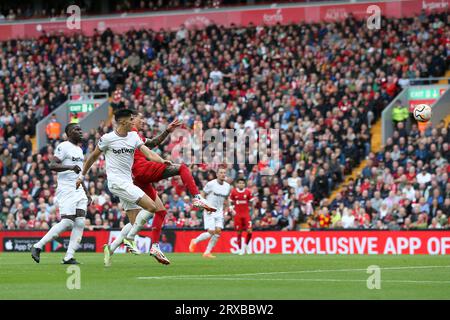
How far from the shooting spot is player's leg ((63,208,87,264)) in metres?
20.4

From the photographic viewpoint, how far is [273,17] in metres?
49.6

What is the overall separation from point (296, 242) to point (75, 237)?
12.8 meters

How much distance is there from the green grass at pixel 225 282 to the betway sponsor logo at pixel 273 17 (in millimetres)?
29706

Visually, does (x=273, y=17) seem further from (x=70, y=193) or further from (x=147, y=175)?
(x=147, y=175)

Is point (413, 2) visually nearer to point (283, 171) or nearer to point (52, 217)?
point (283, 171)

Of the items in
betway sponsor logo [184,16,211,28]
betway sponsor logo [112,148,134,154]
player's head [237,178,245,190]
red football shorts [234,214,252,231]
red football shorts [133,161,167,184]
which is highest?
betway sponsor logo [184,16,211,28]

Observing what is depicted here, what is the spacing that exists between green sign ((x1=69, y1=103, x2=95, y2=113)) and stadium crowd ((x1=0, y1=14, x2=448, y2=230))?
0.75m

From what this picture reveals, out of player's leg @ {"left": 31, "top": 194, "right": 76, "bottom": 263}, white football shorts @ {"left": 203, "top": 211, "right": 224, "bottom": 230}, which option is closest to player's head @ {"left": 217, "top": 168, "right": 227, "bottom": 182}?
white football shorts @ {"left": 203, "top": 211, "right": 224, "bottom": 230}

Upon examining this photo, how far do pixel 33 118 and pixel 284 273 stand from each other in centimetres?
3096

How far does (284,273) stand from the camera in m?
17.6

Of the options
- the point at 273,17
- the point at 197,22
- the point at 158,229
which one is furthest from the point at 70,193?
the point at 197,22

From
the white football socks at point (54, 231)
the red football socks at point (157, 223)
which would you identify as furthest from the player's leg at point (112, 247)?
the white football socks at point (54, 231)

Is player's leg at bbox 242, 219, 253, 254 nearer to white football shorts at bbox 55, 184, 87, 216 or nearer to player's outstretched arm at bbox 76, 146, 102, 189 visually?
white football shorts at bbox 55, 184, 87, 216
